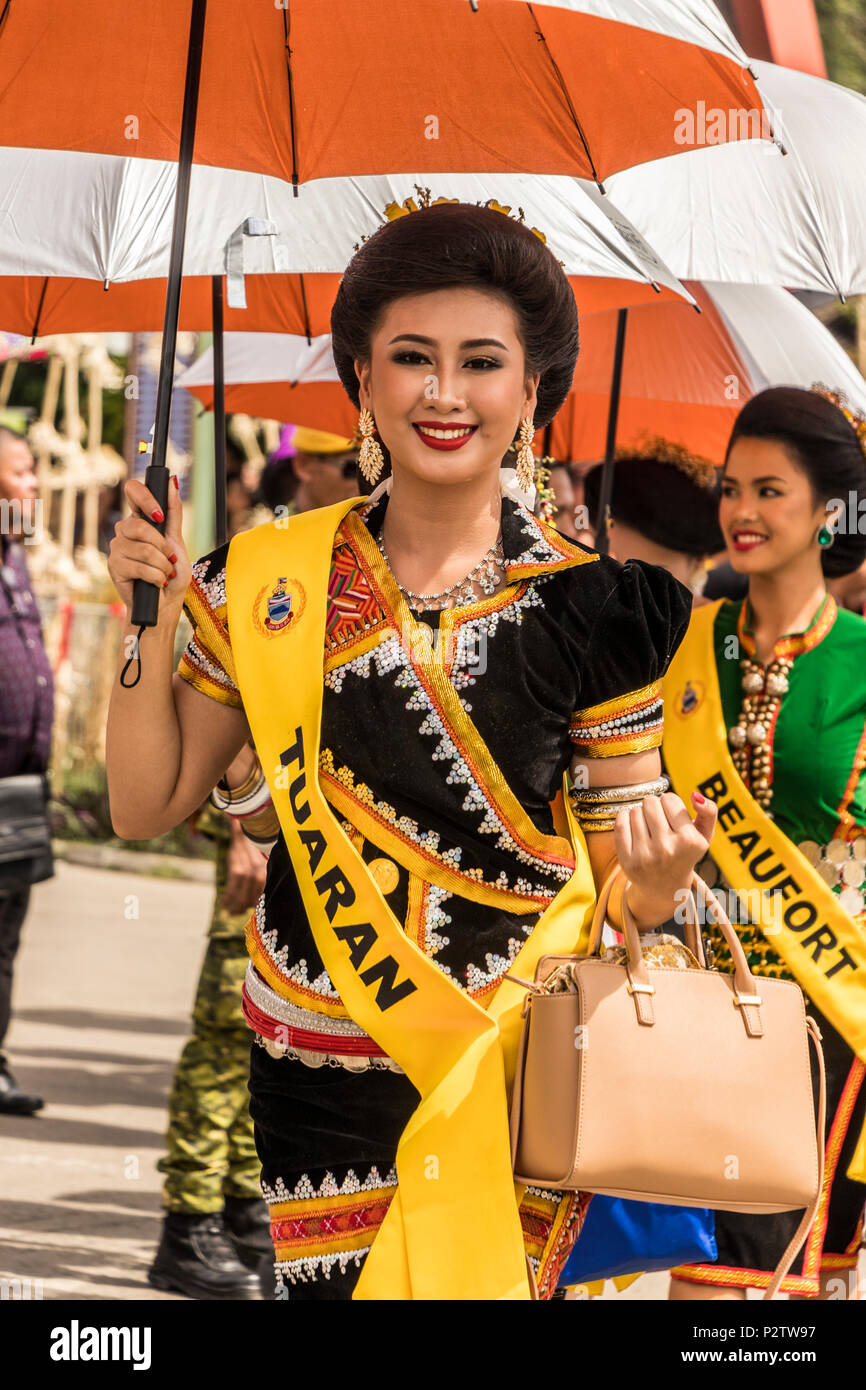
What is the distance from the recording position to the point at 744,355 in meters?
5.31

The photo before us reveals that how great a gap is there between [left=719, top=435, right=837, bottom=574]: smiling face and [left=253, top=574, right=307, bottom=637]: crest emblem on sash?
5.67ft

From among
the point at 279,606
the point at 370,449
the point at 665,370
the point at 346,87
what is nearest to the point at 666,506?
the point at 665,370

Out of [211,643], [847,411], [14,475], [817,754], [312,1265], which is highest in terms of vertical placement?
[847,411]

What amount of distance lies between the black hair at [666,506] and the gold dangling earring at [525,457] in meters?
2.14

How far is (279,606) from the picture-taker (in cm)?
270

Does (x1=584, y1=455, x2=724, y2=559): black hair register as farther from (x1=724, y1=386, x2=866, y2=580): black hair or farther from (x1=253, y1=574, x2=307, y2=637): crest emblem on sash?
(x1=253, y1=574, x2=307, y2=637): crest emblem on sash

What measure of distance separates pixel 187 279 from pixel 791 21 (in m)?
3.08

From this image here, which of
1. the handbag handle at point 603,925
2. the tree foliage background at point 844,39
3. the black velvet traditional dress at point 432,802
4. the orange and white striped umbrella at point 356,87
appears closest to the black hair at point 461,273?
the black velvet traditional dress at point 432,802

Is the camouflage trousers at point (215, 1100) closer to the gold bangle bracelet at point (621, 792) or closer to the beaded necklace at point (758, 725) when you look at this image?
the beaded necklace at point (758, 725)

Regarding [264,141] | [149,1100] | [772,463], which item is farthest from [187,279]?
[149,1100]

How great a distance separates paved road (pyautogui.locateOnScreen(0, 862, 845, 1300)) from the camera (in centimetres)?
513

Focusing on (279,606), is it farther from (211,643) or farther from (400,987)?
(400,987)

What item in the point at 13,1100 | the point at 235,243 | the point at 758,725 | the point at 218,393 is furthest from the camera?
the point at 13,1100

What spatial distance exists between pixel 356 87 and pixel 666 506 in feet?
6.37
